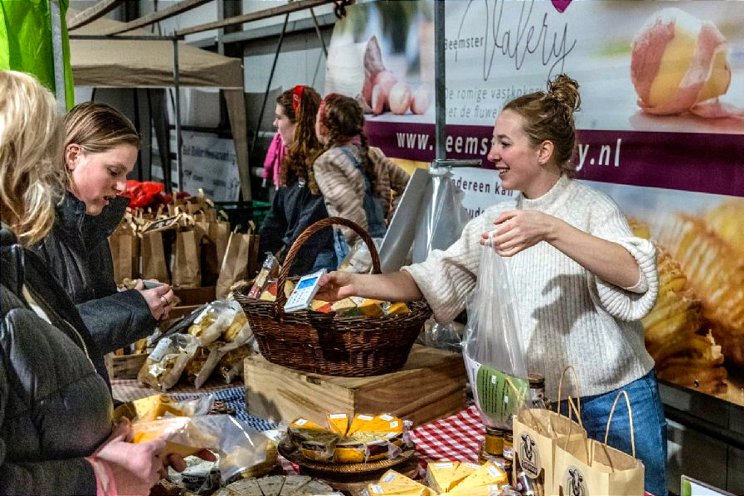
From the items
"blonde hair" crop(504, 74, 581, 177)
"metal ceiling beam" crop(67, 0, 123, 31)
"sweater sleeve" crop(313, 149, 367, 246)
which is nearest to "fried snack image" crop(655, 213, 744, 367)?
"blonde hair" crop(504, 74, 581, 177)

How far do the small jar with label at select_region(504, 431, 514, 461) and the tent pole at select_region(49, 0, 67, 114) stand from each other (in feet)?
4.97

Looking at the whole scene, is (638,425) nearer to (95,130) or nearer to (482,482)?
(482,482)

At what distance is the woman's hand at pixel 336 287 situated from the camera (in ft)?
7.80

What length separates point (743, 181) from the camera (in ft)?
9.16

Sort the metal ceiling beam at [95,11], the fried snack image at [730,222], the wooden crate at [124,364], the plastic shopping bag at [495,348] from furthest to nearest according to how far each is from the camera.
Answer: the metal ceiling beam at [95,11], the wooden crate at [124,364], the fried snack image at [730,222], the plastic shopping bag at [495,348]

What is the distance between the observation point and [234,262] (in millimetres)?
4020

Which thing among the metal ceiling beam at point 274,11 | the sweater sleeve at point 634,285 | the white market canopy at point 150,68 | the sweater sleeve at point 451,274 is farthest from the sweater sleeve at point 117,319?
the white market canopy at point 150,68

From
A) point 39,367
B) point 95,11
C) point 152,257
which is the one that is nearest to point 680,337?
point 152,257

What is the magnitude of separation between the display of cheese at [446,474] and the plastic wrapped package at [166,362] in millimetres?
1331

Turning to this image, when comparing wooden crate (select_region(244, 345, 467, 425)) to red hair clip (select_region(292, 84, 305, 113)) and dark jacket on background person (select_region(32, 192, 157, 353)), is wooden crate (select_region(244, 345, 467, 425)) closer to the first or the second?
dark jacket on background person (select_region(32, 192, 157, 353))

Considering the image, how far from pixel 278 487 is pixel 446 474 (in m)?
0.35

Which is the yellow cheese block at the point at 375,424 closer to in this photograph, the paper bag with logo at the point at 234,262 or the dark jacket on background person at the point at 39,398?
the dark jacket on background person at the point at 39,398

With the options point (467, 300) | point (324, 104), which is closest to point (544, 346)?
point (467, 300)

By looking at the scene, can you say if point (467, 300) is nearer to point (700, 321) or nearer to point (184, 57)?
point (700, 321)
